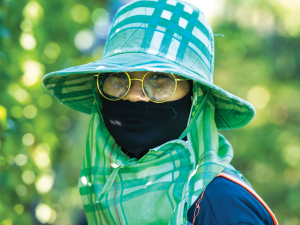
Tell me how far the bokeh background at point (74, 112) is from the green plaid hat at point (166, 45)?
0.79 metres

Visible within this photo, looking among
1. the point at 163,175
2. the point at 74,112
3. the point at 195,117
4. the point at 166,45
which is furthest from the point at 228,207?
the point at 74,112

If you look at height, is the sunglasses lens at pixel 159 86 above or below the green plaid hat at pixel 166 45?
below

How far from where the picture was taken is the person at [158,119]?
1.28 metres

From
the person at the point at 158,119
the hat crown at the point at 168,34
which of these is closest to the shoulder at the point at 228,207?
the person at the point at 158,119

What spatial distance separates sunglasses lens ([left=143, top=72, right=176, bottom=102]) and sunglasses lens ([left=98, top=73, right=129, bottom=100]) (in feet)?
0.42

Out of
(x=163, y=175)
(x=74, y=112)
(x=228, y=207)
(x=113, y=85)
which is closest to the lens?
(x=228, y=207)

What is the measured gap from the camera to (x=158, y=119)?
1.46m

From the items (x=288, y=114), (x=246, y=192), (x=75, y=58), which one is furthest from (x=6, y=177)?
(x=288, y=114)

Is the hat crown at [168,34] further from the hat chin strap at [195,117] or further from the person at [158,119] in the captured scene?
the hat chin strap at [195,117]

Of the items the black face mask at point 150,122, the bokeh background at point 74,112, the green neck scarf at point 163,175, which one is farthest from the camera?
the bokeh background at point 74,112

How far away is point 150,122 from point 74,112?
2.71 metres

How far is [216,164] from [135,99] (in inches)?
21.2

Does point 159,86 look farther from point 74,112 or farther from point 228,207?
point 74,112

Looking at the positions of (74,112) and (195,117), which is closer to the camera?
(195,117)
